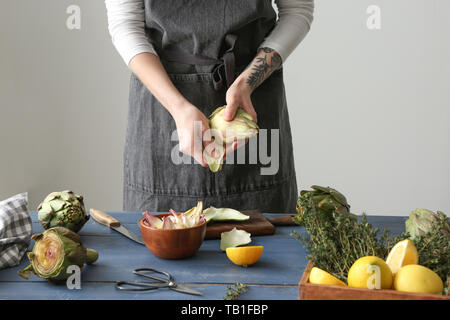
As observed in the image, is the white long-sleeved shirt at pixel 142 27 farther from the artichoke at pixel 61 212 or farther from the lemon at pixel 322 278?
the lemon at pixel 322 278

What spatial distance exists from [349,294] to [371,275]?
0.13 ft

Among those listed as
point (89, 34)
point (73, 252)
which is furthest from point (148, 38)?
point (89, 34)

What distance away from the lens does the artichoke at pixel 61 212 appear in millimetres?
1134

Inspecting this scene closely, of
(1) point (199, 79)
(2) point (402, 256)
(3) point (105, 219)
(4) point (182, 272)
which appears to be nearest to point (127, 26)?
(1) point (199, 79)

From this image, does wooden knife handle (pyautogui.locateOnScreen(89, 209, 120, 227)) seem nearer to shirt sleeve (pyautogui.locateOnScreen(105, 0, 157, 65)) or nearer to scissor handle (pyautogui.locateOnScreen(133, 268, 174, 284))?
scissor handle (pyautogui.locateOnScreen(133, 268, 174, 284))

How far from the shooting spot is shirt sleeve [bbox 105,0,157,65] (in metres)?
1.49

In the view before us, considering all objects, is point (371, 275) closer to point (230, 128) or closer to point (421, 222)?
point (421, 222)

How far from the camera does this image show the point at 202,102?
1559mm

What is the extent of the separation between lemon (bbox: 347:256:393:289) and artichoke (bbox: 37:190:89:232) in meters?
0.64

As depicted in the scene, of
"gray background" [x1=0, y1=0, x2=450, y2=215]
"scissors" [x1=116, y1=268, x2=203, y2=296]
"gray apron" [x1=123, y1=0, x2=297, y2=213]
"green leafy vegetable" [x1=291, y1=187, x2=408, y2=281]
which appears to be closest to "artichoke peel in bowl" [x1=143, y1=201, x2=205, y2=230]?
"scissors" [x1=116, y1=268, x2=203, y2=296]

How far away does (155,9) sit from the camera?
1.50 meters

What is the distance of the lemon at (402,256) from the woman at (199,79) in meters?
0.71

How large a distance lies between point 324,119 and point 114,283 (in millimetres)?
2085

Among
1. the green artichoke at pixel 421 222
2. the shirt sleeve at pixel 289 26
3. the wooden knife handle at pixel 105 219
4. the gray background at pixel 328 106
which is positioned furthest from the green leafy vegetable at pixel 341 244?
the gray background at pixel 328 106
